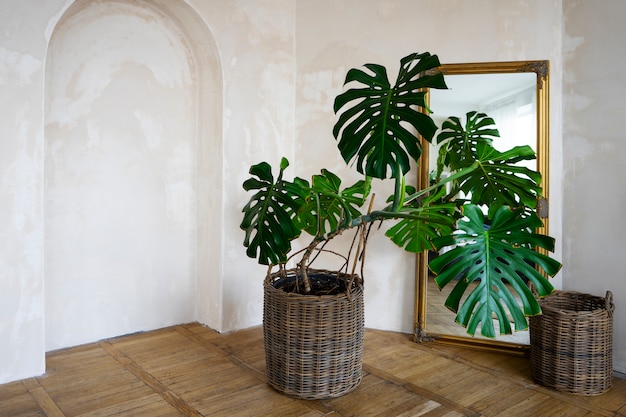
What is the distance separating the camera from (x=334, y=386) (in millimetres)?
2318

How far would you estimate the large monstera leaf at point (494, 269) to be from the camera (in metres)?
→ 1.81

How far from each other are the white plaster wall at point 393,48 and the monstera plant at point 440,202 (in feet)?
1.29

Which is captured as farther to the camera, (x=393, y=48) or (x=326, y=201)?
(x=393, y=48)

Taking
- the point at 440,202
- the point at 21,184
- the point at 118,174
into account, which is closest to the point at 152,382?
the point at 21,184

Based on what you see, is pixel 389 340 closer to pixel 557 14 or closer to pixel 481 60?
pixel 481 60

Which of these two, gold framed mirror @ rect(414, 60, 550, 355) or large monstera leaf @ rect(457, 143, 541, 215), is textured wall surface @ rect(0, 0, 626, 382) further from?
large monstera leaf @ rect(457, 143, 541, 215)

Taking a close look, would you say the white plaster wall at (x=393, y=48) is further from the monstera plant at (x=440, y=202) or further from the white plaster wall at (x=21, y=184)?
the white plaster wall at (x=21, y=184)

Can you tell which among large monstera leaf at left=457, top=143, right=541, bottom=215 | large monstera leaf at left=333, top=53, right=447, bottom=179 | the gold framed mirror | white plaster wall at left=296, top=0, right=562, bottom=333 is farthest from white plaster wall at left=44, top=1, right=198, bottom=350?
large monstera leaf at left=457, top=143, right=541, bottom=215

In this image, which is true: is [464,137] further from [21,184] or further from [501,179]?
[21,184]

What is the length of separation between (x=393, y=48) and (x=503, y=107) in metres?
0.84

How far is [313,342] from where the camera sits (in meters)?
2.28

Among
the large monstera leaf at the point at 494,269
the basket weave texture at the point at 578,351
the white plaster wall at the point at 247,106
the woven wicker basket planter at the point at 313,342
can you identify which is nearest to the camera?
the large monstera leaf at the point at 494,269

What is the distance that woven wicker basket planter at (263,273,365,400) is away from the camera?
2275mm

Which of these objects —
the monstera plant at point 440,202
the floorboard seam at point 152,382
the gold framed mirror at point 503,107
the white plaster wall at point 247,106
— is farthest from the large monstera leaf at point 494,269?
the white plaster wall at point 247,106
